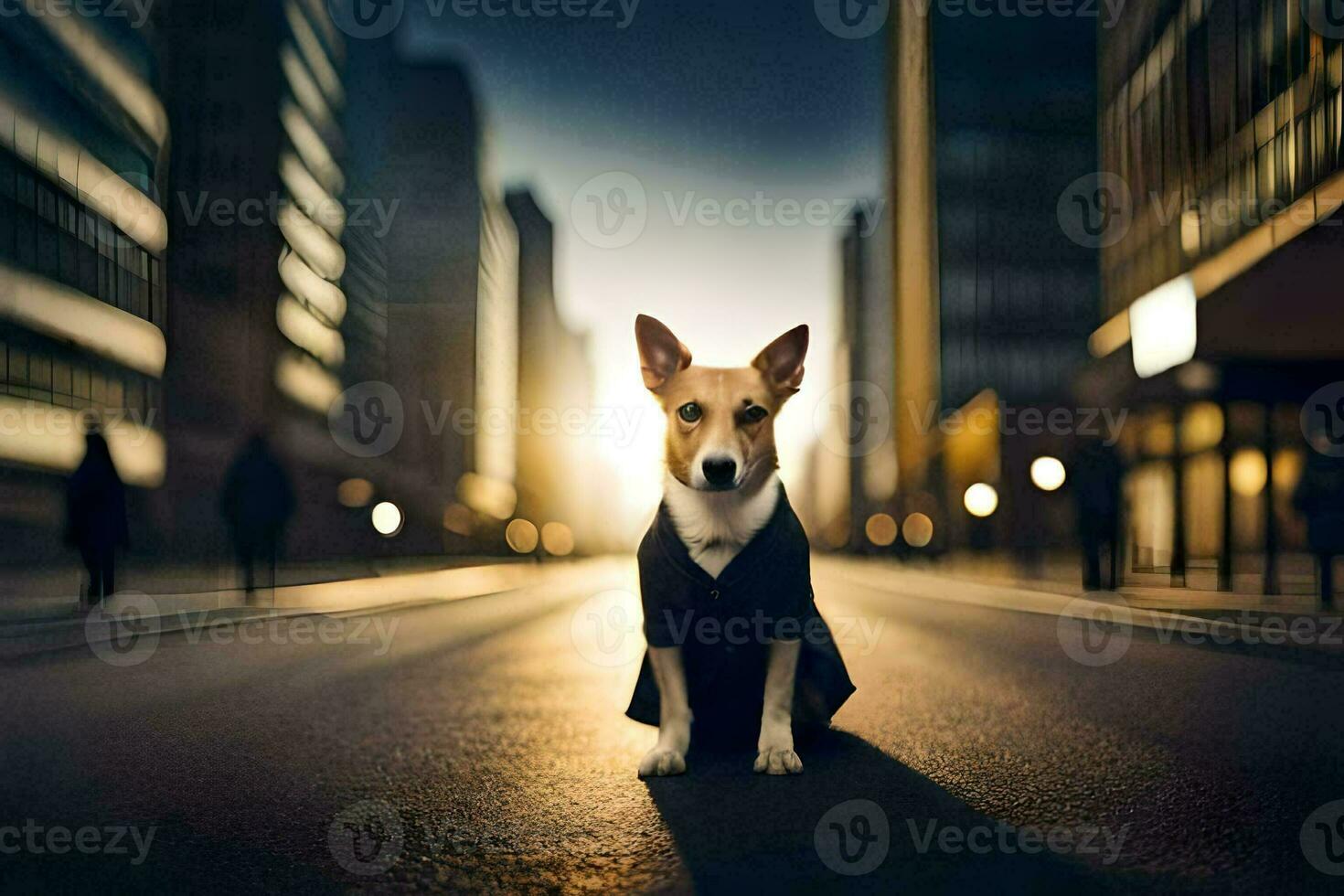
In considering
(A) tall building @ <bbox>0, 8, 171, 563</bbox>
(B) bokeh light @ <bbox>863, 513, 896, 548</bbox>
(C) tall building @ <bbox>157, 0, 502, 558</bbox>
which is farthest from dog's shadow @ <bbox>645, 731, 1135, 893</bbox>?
(B) bokeh light @ <bbox>863, 513, 896, 548</bbox>

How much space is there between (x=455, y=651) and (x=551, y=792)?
575 cm

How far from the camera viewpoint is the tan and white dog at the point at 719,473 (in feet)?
13.2

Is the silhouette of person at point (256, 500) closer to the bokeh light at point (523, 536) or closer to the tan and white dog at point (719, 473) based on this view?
the tan and white dog at point (719, 473)

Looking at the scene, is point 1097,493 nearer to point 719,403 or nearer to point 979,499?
point 719,403

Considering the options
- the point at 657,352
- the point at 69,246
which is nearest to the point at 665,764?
the point at 657,352

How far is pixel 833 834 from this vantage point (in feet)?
11.3

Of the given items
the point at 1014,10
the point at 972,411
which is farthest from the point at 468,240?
the point at 972,411

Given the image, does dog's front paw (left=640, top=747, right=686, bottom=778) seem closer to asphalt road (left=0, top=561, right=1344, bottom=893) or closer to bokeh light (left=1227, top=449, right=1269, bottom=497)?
asphalt road (left=0, top=561, right=1344, bottom=893)

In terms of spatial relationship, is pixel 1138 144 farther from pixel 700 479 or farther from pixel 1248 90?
pixel 700 479

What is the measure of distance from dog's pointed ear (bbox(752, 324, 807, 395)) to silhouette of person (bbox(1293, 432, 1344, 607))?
1052 cm

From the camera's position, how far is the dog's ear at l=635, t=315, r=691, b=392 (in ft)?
13.6

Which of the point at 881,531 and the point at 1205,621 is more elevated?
the point at 1205,621

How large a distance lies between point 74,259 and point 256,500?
833 inches

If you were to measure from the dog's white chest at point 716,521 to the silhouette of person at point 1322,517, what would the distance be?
10719 millimetres
